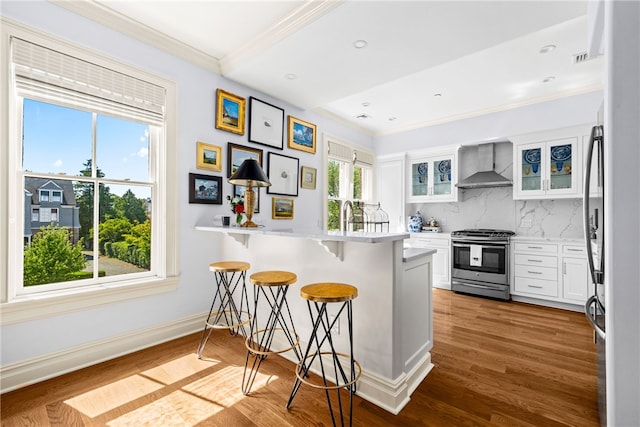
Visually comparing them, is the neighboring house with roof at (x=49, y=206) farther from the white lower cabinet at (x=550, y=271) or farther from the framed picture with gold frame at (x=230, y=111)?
the white lower cabinet at (x=550, y=271)

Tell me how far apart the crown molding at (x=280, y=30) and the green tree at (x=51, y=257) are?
7.13ft

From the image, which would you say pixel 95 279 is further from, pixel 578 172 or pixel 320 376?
pixel 578 172

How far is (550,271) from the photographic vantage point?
3844 millimetres

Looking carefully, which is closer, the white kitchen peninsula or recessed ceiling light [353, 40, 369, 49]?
the white kitchen peninsula

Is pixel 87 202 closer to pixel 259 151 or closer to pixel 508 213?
pixel 259 151

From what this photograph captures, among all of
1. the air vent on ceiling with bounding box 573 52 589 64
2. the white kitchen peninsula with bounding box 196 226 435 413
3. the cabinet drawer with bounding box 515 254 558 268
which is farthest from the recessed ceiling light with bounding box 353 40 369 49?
the cabinet drawer with bounding box 515 254 558 268

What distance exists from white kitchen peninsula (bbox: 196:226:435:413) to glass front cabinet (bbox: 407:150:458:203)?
118 inches

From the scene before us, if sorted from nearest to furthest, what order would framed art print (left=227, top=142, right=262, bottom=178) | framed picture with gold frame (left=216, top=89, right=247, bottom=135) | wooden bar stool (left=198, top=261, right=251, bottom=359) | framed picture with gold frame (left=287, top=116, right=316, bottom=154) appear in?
wooden bar stool (left=198, top=261, right=251, bottom=359)
framed picture with gold frame (left=216, top=89, right=247, bottom=135)
framed art print (left=227, top=142, right=262, bottom=178)
framed picture with gold frame (left=287, top=116, right=316, bottom=154)

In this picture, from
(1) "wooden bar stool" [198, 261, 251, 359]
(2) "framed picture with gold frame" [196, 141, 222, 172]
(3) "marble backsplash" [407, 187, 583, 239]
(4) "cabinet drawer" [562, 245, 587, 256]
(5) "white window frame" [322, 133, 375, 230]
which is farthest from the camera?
(5) "white window frame" [322, 133, 375, 230]

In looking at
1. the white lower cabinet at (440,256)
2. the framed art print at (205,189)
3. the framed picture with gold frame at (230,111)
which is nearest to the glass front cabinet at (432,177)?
the white lower cabinet at (440,256)

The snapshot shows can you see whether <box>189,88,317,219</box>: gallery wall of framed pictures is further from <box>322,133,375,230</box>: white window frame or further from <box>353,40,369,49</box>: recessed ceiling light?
<box>353,40,369,49</box>: recessed ceiling light

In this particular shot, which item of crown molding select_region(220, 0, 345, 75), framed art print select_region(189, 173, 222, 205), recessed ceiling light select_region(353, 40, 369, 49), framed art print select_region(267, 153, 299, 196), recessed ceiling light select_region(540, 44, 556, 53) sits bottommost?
framed art print select_region(189, 173, 222, 205)

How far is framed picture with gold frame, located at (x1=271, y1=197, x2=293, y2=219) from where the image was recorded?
382 centimetres

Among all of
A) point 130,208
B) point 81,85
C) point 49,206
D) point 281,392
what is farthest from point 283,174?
point 281,392
